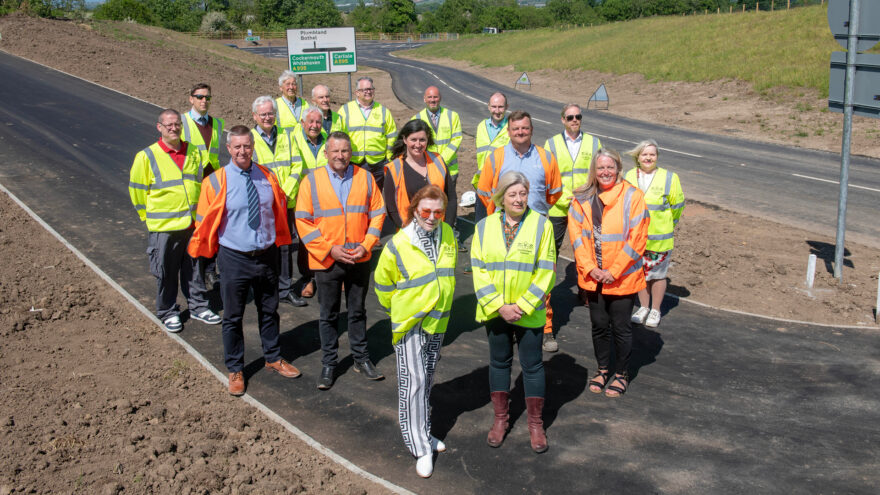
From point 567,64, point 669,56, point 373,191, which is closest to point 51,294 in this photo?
point 373,191

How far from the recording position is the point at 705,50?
125 ft

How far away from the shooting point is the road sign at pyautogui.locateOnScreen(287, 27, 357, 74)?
68.9 feet

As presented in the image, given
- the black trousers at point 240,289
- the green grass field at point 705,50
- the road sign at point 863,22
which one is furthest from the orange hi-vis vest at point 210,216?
the green grass field at point 705,50

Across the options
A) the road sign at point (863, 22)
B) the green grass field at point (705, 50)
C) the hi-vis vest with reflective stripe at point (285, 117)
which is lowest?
the hi-vis vest with reflective stripe at point (285, 117)

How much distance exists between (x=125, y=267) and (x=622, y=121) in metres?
22.2

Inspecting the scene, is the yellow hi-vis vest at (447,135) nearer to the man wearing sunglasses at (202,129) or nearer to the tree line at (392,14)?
the man wearing sunglasses at (202,129)

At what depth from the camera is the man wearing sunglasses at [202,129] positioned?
780cm

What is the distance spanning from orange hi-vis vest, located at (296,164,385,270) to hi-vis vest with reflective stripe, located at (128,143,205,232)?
1747 millimetres

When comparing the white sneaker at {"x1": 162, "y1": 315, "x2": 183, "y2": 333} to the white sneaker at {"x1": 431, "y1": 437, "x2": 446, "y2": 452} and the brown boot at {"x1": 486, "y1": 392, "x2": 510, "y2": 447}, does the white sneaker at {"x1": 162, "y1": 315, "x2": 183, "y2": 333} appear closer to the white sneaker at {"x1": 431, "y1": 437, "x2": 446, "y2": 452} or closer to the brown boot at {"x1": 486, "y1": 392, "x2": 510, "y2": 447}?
the white sneaker at {"x1": 431, "y1": 437, "x2": 446, "y2": 452}

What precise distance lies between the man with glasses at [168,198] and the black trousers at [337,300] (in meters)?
1.91

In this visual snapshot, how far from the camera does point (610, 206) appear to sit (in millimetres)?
6020

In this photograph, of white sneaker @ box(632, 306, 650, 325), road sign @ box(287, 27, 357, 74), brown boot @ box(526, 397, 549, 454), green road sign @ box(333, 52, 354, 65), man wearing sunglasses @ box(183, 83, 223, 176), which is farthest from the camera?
green road sign @ box(333, 52, 354, 65)

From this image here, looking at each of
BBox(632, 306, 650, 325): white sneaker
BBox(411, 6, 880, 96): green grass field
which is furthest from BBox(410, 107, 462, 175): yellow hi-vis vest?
BBox(411, 6, 880, 96): green grass field

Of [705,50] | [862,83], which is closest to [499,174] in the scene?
[862,83]
